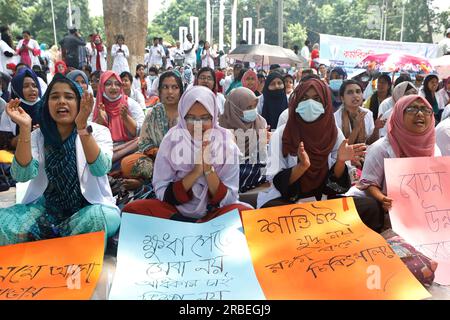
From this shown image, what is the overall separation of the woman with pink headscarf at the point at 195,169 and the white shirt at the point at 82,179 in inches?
7.6

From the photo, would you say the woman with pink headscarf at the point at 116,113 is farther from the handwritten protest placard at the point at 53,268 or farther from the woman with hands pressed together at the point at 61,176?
the handwritten protest placard at the point at 53,268

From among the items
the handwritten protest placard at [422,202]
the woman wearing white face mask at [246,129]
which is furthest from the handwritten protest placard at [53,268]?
the woman wearing white face mask at [246,129]

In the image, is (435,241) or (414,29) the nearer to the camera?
(435,241)

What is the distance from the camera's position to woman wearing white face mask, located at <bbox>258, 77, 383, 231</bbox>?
2734mm

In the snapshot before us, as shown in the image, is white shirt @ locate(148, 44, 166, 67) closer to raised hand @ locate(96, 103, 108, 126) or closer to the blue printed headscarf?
raised hand @ locate(96, 103, 108, 126)

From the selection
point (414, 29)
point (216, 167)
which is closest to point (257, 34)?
point (414, 29)

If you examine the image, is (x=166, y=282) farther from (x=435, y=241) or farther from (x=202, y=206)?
(x=435, y=241)

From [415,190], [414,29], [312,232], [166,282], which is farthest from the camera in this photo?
[414,29]

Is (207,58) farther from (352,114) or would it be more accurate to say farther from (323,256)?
(323,256)

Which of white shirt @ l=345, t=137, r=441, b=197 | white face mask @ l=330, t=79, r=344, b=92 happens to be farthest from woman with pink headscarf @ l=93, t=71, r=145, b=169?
white face mask @ l=330, t=79, r=344, b=92

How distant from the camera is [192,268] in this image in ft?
6.64

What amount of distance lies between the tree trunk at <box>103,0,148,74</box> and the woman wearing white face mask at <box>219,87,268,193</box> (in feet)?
26.6
